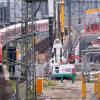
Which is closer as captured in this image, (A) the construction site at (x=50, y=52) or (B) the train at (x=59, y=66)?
(A) the construction site at (x=50, y=52)

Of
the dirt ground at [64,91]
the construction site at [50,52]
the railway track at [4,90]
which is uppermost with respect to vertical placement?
the construction site at [50,52]

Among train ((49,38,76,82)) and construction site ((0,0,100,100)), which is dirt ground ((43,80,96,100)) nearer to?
construction site ((0,0,100,100))

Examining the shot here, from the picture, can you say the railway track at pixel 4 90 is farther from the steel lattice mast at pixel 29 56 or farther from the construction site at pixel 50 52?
the steel lattice mast at pixel 29 56

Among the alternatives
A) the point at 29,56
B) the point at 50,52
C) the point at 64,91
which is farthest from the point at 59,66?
the point at 29,56

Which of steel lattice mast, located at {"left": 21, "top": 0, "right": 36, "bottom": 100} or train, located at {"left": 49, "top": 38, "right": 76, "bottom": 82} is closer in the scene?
steel lattice mast, located at {"left": 21, "top": 0, "right": 36, "bottom": 100}

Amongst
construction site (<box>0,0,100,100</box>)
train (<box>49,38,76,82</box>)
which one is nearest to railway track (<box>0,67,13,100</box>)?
construction site (<box>0,0,100,100</box>)

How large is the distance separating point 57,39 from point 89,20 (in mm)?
11718

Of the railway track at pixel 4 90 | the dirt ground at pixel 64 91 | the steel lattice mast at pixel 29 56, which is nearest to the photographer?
the steel lattice mast at pixel 29 56

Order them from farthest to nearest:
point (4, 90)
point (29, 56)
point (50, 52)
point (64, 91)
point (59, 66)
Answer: point (50, 52)
point (59, 66)
point (64, 91)
point (4, 90)
point (29, 56)

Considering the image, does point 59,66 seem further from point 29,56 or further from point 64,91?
point 29,56

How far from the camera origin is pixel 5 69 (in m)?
21.9

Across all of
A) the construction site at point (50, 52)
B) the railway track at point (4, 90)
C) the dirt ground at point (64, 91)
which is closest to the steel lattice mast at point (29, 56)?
the construction site at point (50, 52)

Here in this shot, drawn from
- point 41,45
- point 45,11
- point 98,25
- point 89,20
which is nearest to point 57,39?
point 41,45

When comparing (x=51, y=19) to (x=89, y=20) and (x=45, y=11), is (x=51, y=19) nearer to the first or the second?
(x=89, y=20)
